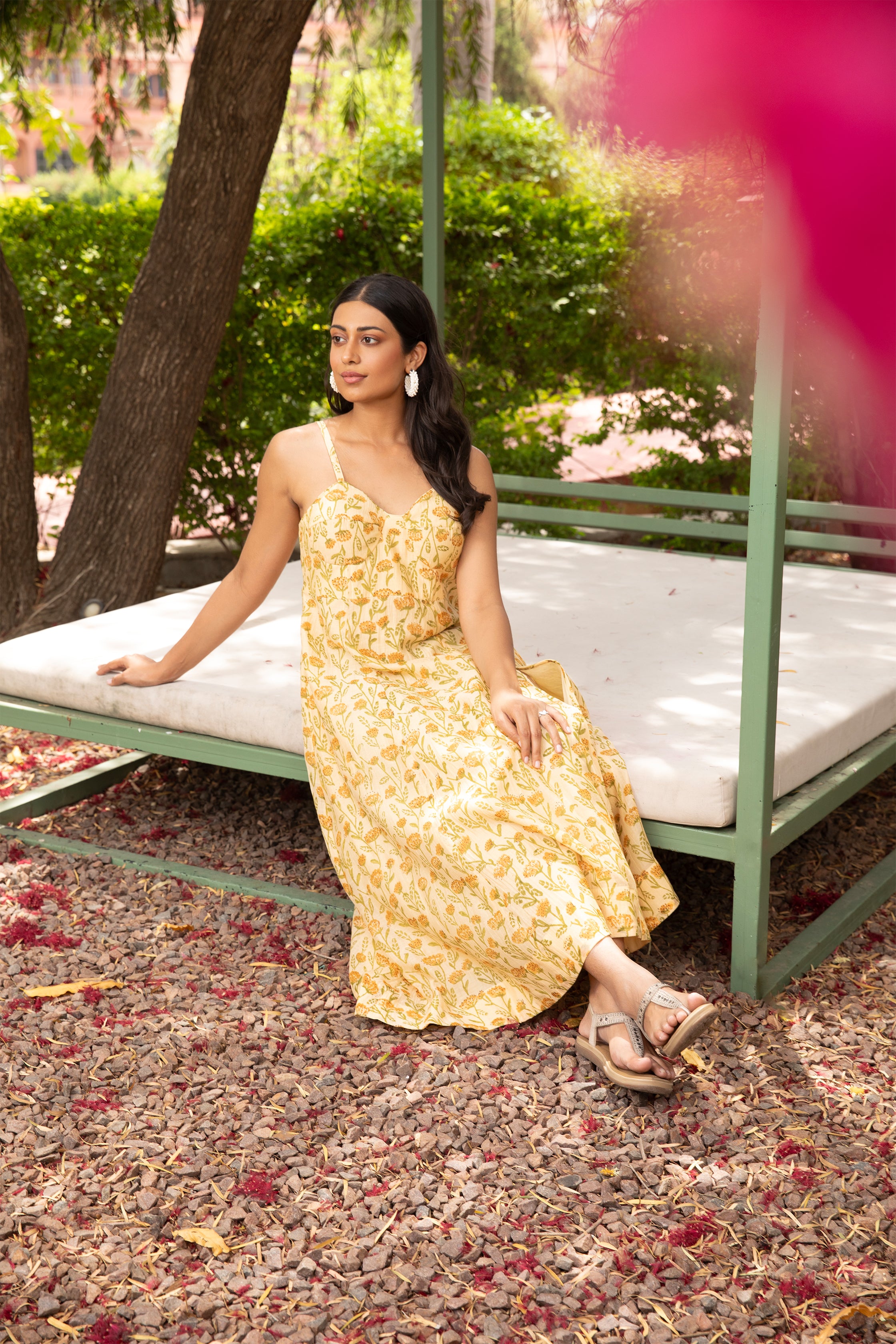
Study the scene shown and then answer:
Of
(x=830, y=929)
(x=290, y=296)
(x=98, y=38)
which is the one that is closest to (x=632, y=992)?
(x=830, y=929)

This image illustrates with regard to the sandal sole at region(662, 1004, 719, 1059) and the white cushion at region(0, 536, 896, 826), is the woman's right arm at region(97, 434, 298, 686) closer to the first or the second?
the white cushion at region(0, 536, 896, 826)

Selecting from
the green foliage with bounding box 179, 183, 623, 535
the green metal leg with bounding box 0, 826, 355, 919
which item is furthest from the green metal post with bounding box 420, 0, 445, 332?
the green metal leg with bounding box 0, 826, 355, 919

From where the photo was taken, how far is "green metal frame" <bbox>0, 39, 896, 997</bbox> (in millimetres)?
2439

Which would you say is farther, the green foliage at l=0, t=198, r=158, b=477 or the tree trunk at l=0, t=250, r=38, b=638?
the green foliage at l=0, t=198, r=158, b=477

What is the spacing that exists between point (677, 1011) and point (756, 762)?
58cm

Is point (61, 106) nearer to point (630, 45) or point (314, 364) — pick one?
point (314, 364)

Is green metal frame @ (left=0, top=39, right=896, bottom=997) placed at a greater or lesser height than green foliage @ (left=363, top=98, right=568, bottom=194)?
lesser

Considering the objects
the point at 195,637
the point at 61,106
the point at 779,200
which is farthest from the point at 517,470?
the point at 61,106

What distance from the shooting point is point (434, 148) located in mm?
5059

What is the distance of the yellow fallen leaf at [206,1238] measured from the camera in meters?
2.04

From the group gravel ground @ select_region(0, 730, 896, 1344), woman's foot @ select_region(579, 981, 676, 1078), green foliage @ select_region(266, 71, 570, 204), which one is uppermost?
green foliage @ select_region(266, 71, 570, 204)

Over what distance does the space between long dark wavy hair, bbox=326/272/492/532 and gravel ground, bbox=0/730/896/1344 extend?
1.11m

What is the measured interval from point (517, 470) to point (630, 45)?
681 centimetres

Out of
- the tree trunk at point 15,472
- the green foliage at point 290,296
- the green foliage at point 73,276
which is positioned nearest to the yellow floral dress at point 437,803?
the tree trunk at point 15,472
